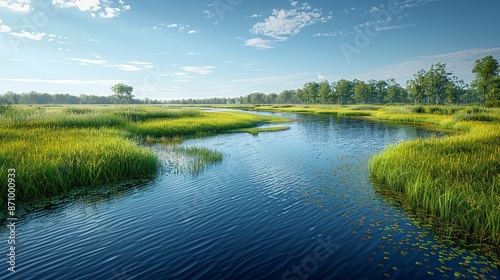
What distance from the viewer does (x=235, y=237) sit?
32.2 feet

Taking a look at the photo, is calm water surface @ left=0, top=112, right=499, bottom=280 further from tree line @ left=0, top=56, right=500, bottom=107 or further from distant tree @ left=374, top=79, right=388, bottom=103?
distant tree @ left=374, top=79, right=388, bottom=103

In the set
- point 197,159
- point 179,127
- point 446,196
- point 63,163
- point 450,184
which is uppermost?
point 179,127

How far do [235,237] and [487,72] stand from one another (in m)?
113

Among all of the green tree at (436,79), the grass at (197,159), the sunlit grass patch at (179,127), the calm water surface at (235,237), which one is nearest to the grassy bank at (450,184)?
the calm water surface at (235,237)

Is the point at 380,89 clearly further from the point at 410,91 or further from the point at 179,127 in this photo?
the point at 179,127

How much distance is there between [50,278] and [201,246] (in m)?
4.46

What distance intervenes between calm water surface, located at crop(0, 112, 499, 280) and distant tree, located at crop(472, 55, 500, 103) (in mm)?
100139

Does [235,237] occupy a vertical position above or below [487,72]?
below

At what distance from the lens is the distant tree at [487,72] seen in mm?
82625

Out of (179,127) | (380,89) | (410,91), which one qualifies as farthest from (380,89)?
(179,127)

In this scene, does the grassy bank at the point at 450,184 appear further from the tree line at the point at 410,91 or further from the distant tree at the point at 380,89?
the distant tree at the point at 380,89

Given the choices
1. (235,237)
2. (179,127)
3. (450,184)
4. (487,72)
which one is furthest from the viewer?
(487,72)

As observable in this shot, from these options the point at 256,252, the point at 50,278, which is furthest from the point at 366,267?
the point at 50,278

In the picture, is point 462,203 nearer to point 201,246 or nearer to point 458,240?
point 458,240
